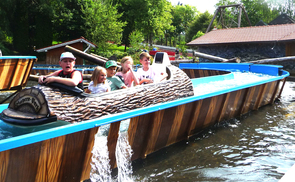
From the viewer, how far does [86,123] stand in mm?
2600

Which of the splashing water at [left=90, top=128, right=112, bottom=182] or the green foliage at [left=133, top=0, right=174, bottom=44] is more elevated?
the green foliage at [left=133, top=0, right=174, bottom=44]

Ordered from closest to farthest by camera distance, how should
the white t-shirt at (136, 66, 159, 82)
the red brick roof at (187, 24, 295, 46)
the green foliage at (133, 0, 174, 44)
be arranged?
the white t-shirt at (136, 66, 159, 82) → the red brick roof at (187, 24, 295, 46) → the green foliage at (133, 0, 174, 44)

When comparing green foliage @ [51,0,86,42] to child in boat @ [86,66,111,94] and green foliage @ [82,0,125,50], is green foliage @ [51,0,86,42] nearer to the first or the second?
green foliage @ [82,0,125,50]

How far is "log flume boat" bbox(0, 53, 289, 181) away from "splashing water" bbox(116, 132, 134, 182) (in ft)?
0.26

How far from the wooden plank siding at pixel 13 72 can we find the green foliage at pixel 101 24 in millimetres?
17138

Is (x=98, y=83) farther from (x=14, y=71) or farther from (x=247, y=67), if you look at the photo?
(x=247, y=67)

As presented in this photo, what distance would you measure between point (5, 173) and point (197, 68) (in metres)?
9.97

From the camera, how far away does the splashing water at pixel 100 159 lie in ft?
9.45

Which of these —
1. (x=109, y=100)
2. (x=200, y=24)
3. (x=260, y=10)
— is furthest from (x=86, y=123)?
(x=260, y=10)

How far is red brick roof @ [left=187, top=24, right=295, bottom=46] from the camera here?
Answer: 54.4ft

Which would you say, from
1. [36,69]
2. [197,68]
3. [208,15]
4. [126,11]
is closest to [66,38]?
[126,11]

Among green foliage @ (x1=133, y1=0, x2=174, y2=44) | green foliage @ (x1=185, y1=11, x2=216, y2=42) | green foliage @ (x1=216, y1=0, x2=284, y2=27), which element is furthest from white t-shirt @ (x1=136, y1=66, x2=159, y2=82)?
green foliage @ (x1=216, y1=0, x2=284, y2=27)

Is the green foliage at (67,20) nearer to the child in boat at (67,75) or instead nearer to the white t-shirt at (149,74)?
the white t-shirt at (149,74)

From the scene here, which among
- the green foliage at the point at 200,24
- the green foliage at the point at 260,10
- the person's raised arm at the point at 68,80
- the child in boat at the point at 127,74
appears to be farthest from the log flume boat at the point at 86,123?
the green foliage at the point at 260,10
